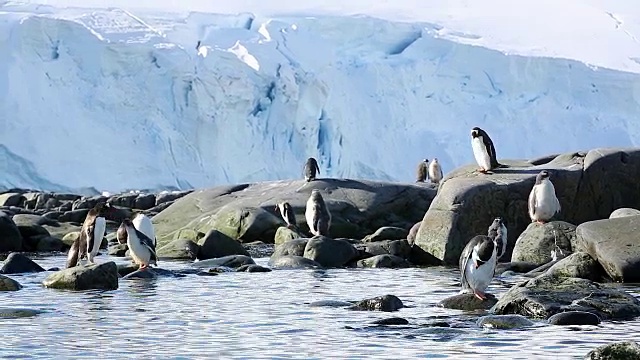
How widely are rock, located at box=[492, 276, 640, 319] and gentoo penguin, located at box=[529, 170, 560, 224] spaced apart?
4.48 meters

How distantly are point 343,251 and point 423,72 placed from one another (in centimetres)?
Answer: 2255

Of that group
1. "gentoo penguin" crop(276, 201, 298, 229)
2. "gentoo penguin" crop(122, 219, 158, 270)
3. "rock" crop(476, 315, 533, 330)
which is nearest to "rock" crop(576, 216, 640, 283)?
"rock" crop(476, 315, 533, 330)

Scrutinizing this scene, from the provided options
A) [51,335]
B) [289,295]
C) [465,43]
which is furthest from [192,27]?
[51,335]

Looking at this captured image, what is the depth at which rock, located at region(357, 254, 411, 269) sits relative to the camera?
1274 centimetres

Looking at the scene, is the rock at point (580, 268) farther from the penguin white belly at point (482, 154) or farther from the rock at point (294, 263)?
the penguin white belly at point (482, 154)

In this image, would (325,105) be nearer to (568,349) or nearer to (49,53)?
(49,53)

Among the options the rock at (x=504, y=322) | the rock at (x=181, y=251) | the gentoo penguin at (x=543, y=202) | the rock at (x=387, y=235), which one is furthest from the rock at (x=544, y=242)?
the rock at (x=504, y=322)

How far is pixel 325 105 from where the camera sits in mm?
34375

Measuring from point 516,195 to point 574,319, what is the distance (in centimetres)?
663

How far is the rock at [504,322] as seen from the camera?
6883 mm

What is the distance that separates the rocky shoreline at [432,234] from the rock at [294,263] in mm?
17

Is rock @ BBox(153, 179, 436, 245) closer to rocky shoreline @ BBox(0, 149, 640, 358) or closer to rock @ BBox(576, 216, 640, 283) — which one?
rocky shoreline @ BBox(0, 149, 640, 358)

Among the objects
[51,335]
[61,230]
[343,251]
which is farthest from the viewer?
[61,230]

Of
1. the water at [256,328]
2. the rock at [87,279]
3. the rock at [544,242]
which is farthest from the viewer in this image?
the rock at [544,242]
